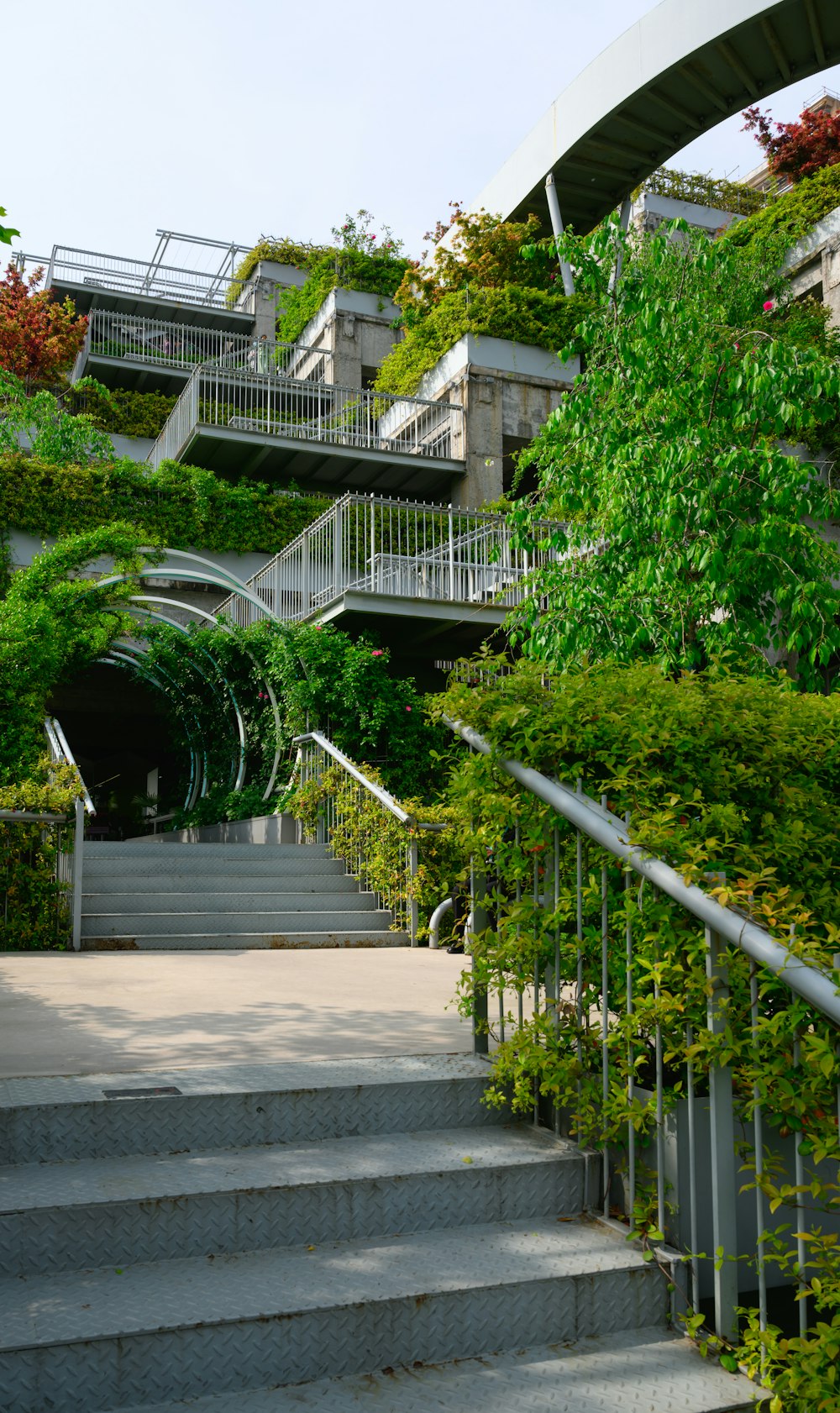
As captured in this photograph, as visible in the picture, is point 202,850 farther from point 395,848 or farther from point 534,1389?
point 534,1389

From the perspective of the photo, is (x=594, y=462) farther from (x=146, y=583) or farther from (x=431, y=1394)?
(x=146, y=583)

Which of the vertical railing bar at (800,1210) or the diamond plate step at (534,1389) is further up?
the vertical railing bar at (800,1210)

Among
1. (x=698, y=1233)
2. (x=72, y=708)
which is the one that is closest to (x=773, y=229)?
(x=72, y=708)

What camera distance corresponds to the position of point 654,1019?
9.89ft

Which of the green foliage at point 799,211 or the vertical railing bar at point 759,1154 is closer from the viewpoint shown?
the vertical railing bar at point 759,1154

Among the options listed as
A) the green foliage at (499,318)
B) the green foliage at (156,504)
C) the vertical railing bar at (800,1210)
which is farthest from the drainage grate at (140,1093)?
the green foliage at (499,318)

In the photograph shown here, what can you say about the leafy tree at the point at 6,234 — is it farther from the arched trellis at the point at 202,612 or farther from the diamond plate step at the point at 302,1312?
the arched trellis at the point at 202,612

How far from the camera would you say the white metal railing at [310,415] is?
742 inches

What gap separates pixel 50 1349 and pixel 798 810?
2574 millimetres

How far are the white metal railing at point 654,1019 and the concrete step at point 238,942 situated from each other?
4487mm

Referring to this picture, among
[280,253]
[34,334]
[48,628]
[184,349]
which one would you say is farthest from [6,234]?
[280,253]

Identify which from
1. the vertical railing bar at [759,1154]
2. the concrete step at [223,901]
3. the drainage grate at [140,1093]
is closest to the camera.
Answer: the vertical railing bar at [759,1154]

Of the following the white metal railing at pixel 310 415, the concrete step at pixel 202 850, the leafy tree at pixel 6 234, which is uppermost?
the white metal railing at pixel 310 415

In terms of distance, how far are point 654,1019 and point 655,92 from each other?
17.8 m
